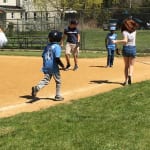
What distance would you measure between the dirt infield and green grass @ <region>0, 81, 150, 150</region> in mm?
780

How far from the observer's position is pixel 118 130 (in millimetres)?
7641

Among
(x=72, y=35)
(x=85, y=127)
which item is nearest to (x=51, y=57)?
(x=85, y=127)

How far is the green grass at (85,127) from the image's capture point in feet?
22.7

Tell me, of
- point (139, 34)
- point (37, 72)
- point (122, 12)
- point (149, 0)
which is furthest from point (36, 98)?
point (149, 0)

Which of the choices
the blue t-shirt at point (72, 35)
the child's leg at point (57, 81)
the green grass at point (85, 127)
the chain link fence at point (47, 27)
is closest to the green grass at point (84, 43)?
the chain link fence at point (47, 27)

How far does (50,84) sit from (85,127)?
563 centimetres

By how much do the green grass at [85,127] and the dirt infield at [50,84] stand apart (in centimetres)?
78

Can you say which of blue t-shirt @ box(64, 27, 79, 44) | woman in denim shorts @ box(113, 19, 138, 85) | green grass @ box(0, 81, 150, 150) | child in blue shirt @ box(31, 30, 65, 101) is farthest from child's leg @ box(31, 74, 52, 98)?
blue t-shirt @ box(64, 27, 79, 44)

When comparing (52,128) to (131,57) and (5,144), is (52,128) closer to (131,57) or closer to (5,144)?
(5,144)

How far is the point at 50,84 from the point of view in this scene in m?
13.5

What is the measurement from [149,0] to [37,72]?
50.7 m

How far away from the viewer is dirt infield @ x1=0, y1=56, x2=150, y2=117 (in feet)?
34.5

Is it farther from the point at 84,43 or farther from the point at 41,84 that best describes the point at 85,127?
the point at 84,43

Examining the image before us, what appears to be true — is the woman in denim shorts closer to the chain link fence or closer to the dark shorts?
the dark shorts
